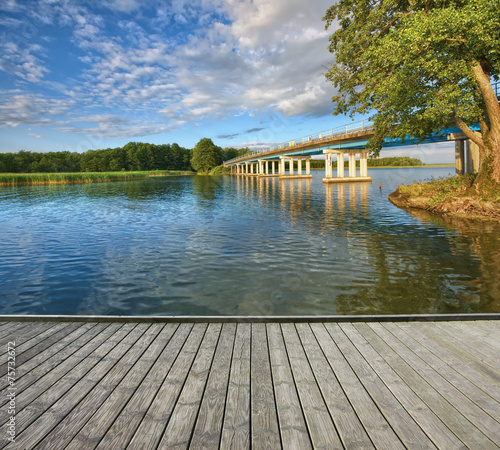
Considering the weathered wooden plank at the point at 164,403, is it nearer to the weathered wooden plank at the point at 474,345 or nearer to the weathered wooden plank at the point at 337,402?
the weathered wooden plank at the point at 337,402

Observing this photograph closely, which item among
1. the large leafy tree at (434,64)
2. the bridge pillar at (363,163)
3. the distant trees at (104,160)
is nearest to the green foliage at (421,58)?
the large leafy tree at (434,64)

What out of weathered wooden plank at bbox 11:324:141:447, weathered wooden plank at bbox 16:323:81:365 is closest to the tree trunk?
weathered wooden plank at bbox 11:324:141:447

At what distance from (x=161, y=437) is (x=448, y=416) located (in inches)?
110

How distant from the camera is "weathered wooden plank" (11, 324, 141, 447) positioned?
315 centimetres

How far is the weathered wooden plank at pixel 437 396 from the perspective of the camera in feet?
9.87

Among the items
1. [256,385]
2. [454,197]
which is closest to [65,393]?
[256,385]

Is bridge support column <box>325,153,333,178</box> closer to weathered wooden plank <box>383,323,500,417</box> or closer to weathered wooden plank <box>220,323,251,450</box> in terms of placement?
weathered wooden plank <box>383,323,500,417</box>

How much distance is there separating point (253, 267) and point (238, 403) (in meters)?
7.68

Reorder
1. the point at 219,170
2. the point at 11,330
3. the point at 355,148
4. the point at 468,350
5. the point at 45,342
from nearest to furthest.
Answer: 1. the point at 468,350
2. the point at 45,342
3. the point at 11,330
4. the point at 355,148
5. the point at 219,170

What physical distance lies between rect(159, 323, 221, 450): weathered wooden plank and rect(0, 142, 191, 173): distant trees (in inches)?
6607

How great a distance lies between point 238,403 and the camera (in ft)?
11.5

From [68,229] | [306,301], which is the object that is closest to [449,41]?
[306,301]

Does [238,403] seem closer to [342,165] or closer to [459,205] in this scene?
[459,205]

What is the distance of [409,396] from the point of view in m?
3.58
